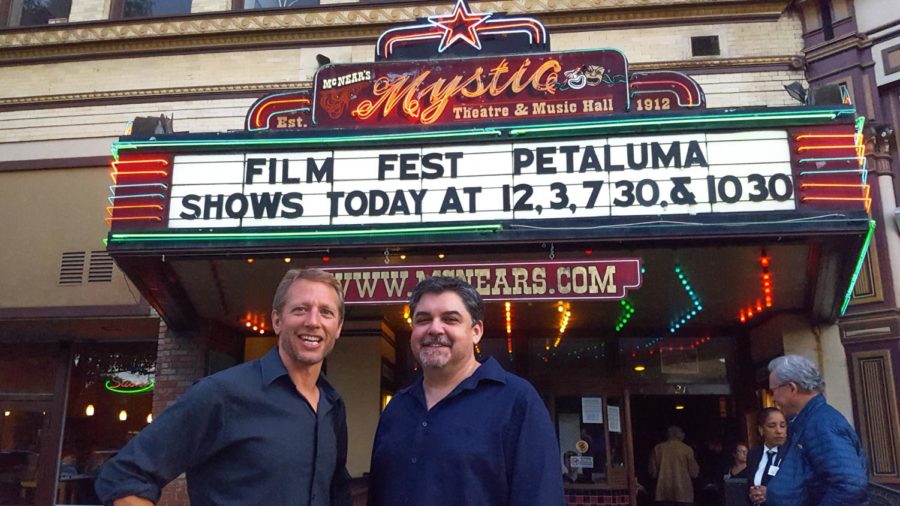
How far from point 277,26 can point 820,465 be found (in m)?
10.6

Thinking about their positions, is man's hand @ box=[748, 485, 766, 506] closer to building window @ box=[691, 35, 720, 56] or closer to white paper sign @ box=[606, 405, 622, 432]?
white paper sign @ box=[606, 405, 622, 432]

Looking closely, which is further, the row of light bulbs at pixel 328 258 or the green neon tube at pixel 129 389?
the green neon tube at pixel 129 389

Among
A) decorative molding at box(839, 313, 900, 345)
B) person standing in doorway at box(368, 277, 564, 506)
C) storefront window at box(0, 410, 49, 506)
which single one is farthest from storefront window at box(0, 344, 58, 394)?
decorative molding at box(839, 313, 900, 345)

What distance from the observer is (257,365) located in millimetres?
2703

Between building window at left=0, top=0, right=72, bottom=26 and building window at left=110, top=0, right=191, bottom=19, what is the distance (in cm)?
90

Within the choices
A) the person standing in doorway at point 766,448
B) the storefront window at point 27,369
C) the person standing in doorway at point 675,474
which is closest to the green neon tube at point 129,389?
the storefront window at point 27,369

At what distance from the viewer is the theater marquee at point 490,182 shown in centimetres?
757

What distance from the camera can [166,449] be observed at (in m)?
2.36

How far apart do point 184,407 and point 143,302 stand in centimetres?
898

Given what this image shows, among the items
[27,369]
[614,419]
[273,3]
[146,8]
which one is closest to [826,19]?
[614,419]

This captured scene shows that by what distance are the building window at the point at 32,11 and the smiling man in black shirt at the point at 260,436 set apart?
12.4m

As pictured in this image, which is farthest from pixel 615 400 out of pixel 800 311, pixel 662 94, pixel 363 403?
pixel 662 94

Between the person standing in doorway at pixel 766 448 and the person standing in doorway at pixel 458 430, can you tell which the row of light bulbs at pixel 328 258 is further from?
the person standing in doorway at pixel 458 430

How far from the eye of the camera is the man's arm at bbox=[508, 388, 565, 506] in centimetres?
249
